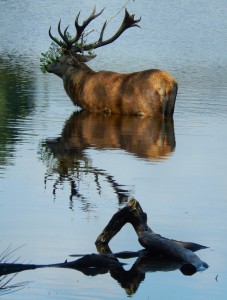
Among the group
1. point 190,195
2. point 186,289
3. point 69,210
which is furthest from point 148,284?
point 190,195

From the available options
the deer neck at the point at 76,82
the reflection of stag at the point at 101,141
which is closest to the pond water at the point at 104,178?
the reflection of stag at the point at 101,141

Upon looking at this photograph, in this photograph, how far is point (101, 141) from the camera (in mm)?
17844

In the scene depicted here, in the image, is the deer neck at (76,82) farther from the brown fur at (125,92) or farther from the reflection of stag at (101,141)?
the reflection of stag at (101,141)

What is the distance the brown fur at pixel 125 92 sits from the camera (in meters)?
20.8

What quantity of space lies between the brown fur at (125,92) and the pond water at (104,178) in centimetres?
33

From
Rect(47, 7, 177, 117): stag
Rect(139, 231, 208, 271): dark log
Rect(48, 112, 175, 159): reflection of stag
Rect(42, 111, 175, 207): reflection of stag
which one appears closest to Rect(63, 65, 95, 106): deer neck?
Rect(47, 7, 177, 117): stag

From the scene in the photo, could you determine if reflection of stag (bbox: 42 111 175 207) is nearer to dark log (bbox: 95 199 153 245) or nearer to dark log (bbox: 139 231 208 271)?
dark log (bbox: 95 199 153 245)

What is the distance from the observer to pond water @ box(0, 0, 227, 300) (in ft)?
31.5

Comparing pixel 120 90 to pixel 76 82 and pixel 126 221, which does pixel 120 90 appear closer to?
pixel 76 82

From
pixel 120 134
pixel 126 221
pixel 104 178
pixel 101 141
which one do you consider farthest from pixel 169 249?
pixel 120 134

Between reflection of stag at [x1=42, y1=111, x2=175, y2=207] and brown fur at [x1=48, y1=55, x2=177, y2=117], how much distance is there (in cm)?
23

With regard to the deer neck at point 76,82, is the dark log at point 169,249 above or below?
above

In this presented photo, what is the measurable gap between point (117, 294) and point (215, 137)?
31.2 feet

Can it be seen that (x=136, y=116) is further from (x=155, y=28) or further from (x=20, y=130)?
(x=155, y=28)
